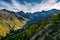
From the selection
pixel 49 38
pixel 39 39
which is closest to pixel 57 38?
pixel 49 38

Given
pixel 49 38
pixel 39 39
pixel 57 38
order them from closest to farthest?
pixel 57 38 < pixel 49 38 < pixel 39 39

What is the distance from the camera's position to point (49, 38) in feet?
358

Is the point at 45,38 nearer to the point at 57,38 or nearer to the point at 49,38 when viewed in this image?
the point at 49,38

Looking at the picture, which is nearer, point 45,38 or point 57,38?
point 57,38

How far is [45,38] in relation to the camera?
373 feet

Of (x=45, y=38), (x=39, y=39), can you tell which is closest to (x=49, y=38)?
→ (x=45, y=38)

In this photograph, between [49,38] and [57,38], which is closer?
[57,38]

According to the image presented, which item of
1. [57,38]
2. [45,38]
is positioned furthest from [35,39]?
[57,38]

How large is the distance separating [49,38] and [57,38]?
913 centimetres

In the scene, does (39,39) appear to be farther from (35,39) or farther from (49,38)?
(49,38)

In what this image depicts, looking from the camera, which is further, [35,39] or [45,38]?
[35,39]

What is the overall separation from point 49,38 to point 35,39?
23267mm

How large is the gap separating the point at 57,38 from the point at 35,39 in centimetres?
3238

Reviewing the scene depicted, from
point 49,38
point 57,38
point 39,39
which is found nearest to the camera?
point 57,38
